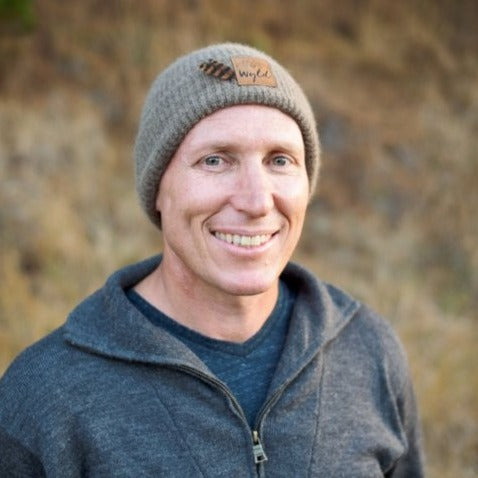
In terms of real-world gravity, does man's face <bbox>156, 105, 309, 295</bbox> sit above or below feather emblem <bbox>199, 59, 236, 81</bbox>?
below

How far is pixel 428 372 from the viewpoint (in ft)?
15.8

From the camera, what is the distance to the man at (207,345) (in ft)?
6.57

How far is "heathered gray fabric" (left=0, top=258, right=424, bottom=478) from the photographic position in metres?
1.98

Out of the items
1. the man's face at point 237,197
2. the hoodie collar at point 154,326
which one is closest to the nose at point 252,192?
the man's face at point 237,197

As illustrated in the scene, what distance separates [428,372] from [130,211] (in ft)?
10.1

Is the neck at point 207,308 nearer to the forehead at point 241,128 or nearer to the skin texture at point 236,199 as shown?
the skin texture at point 236,199

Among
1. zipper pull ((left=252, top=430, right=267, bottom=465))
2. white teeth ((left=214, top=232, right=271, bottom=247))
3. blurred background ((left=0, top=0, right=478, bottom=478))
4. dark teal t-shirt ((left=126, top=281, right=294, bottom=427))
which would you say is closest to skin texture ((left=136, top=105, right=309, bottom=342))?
white teeth ((left=214, top=232, right=271, bottom=247))

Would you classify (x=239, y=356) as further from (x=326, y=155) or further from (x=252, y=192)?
(x=326, y=155)

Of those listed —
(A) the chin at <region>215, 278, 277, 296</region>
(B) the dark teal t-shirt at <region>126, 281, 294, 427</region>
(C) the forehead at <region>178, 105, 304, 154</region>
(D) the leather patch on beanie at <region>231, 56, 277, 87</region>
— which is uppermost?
(D) the leather patch on beanie at <region>231, 56, 277, 87</region>

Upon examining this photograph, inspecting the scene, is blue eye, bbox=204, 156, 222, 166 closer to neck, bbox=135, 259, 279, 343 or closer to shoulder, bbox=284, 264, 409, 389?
neck, bbox=135, 259, 279, 343

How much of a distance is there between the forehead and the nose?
3.0 inches

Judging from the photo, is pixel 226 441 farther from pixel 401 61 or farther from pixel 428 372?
pixel 401 61

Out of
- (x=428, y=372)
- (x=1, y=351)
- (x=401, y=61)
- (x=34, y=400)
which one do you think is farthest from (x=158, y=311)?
(x=401, y=61)

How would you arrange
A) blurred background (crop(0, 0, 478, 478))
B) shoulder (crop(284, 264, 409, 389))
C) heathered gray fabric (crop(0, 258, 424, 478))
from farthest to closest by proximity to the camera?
blurred background (crop(0, 0, 478, 478)), shoulder (crop(284, 264, 409, 389)), heathered gray fabric (crop(0, 258, 424, 478))
